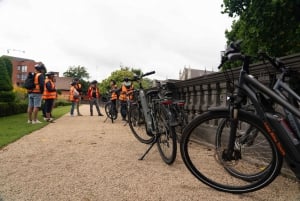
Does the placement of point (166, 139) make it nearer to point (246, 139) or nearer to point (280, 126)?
point (246, 139)

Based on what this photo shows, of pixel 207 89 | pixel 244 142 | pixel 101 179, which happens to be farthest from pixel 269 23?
pixel 101 179

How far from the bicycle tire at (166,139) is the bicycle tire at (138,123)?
0.71 m

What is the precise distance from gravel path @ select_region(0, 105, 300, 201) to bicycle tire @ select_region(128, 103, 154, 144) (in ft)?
0.90

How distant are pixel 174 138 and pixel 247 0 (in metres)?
16.9

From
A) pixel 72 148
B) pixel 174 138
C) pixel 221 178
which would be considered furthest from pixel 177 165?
pixel 72 148

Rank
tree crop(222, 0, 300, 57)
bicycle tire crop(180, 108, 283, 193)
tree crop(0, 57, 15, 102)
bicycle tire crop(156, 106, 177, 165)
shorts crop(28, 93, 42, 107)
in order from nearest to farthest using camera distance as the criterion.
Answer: bicycle tire crop(180, 108, 283, 193), bicycle tire crop(156, 106, 177, 165), shorts crop(28, 93, 42, 107), tree crop(0, 57, 15, 102), tree crop(222, 0, 300, 57)

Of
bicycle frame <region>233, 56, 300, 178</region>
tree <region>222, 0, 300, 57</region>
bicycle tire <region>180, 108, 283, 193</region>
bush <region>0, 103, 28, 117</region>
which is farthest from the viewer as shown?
tree <region>222, 0, 300, 57</region>

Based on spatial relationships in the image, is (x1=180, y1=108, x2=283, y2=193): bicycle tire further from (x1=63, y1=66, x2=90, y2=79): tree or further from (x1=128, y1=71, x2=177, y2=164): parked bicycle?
(x1=63, y1=66, x2=90, y2=79): tree

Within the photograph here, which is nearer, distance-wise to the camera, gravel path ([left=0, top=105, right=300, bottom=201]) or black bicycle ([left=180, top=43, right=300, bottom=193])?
black bicycle ([left=180, top=43, right=300, bottom=193])

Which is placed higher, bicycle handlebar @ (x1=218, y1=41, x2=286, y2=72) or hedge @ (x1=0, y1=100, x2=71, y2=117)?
bicycle handlebar @ (x1=218, y1=41, x2=286, y2=72)

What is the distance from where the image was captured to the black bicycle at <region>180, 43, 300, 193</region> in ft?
10.1

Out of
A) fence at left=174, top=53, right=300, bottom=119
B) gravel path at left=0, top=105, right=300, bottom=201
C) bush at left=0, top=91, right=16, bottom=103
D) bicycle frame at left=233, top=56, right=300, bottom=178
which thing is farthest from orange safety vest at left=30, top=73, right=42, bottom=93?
bicycle frame at left=233, top=56, right=300, bottom=178

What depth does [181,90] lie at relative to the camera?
8148 mm

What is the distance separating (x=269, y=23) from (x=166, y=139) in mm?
15228
